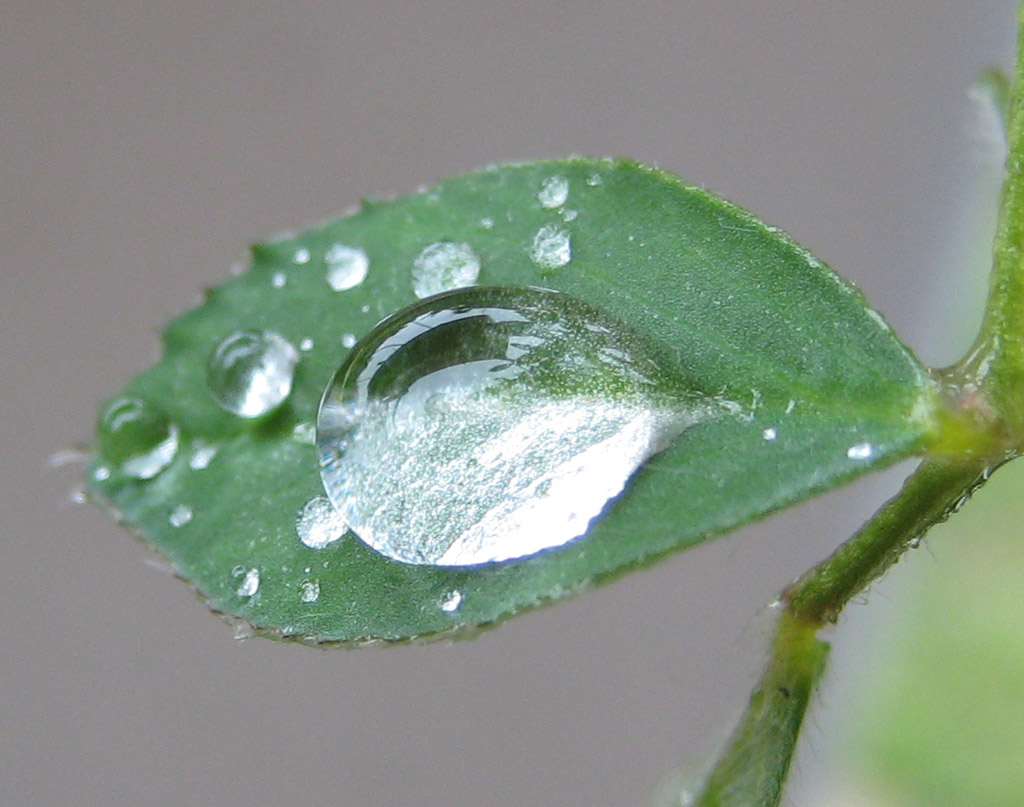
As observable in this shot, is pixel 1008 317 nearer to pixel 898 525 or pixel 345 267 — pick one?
pixel 898 525

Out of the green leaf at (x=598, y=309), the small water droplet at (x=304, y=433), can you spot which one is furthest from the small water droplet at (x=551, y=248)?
the small water droplet at (x=304, y=433)

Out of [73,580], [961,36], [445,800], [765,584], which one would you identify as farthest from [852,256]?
[73,580]

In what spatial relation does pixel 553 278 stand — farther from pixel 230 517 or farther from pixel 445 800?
pixel 445 800

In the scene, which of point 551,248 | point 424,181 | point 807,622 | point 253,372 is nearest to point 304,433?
point 253,372

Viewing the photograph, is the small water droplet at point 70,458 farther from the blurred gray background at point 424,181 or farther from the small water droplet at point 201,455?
the blurred gray background at point 424,181

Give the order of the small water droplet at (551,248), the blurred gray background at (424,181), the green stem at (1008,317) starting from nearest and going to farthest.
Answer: the green stem at (1008,317) → the small water droplet at (551,248) → the blurred gray background at (424,181)

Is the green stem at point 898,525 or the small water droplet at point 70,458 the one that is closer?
the green stem at point 898,525

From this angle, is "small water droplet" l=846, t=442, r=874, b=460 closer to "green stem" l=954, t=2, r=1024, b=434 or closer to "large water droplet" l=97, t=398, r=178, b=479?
"green stem" l=954, t=2, r=1024, b=434

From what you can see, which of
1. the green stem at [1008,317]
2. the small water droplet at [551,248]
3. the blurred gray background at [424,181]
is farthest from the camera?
the blurred gray background at [424,181]
